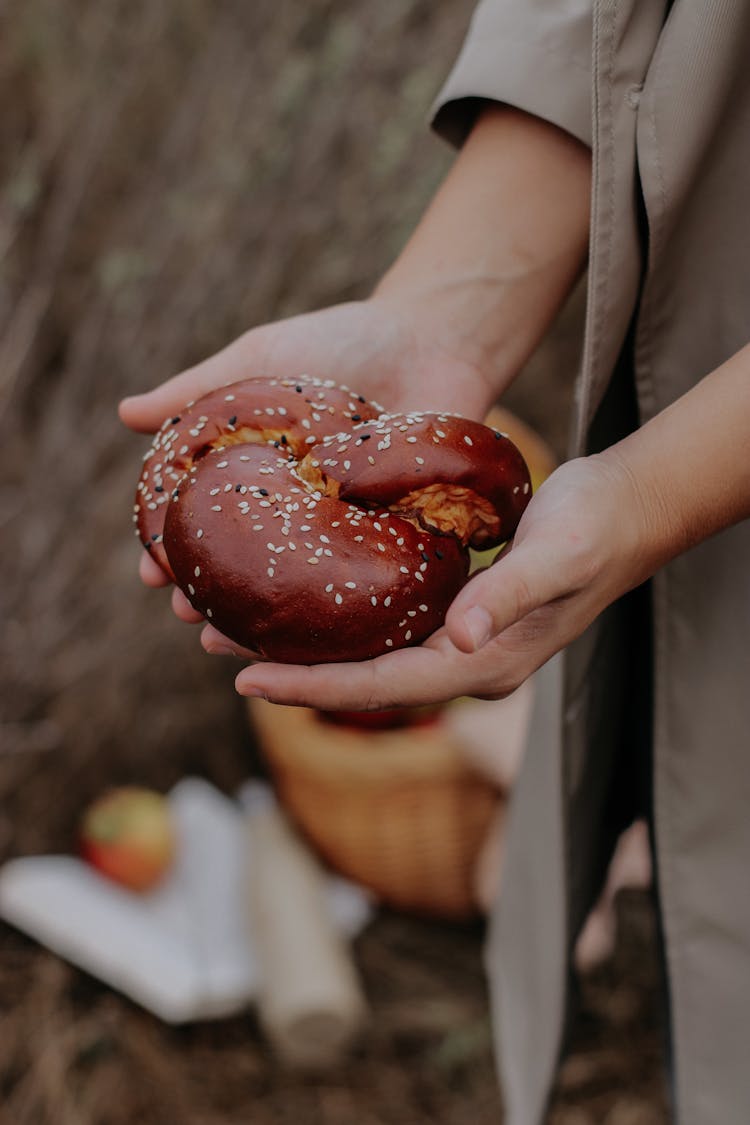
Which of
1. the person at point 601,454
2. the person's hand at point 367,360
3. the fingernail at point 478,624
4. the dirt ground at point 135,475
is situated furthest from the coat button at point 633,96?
the dirt ground at point 135,475

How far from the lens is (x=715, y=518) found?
1.31 meters

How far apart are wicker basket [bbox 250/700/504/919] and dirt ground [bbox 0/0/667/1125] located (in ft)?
0.78

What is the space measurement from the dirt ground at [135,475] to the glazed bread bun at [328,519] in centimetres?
153

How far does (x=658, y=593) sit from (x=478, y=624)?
528 millimetres

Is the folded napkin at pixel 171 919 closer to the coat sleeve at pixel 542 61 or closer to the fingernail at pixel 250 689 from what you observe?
the fingernail at pixel 250 689

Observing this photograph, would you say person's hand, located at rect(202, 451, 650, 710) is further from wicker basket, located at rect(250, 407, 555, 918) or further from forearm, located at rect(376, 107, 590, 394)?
wicker basket, located at rect(250, 407, 555, 918)

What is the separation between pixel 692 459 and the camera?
127 centimetres

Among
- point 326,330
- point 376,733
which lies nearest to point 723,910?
point 326,330

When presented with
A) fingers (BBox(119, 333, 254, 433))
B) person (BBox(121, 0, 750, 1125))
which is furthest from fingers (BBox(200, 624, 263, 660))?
fingers (BBox(119, 333, 254, 433))

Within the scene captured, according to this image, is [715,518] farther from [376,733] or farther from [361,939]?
[361,939]

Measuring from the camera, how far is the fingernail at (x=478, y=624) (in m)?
1.09

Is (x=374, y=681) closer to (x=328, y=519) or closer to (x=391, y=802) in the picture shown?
(x=328, y=519)

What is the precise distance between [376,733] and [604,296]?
221 cm

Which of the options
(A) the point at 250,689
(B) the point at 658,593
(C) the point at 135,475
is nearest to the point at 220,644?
(A) the point at 250,689
